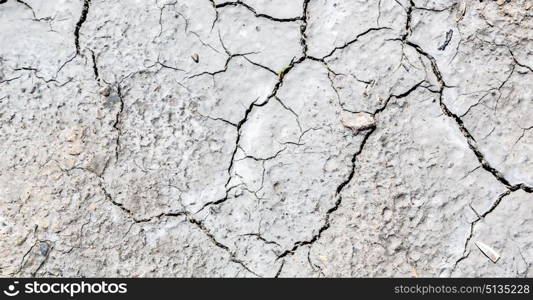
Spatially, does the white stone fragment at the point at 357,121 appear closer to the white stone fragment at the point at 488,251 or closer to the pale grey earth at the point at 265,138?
the pale grey earth at the point at 265,138

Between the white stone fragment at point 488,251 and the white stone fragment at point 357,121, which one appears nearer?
the white stone fragment at point 488,251

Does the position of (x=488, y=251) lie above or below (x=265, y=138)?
below

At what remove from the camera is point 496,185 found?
9.64ft

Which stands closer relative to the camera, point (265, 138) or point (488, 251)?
point (488, 251)

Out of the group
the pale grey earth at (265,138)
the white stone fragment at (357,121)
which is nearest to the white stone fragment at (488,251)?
the pale grey earth at (265,138)

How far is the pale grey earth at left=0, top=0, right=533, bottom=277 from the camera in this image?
294cm

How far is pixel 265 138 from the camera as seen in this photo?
306 cm

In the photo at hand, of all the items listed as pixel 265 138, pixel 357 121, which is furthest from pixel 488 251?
pixel 265 138

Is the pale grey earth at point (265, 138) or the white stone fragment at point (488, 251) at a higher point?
the pale grey earth at point (265, 138)

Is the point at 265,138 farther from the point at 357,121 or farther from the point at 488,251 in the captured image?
the point at 488,251

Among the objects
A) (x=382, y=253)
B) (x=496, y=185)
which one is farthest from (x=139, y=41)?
(x=496, y=185)

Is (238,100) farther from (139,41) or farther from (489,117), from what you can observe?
(489,117)

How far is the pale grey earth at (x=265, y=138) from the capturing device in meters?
2.94

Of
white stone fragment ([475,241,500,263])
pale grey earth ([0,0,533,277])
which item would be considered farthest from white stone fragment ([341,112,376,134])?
white stone fragment ([475,241,500,263])
